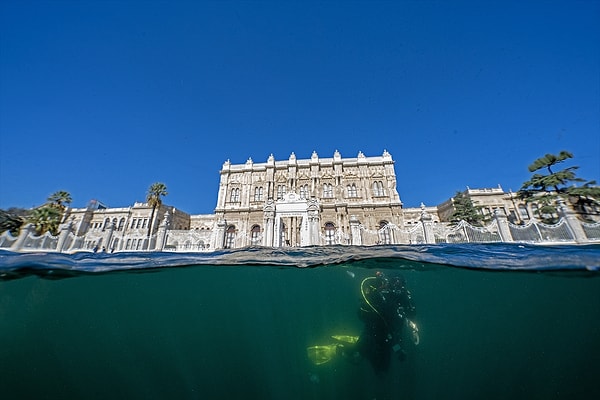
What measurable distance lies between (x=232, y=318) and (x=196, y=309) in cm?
147

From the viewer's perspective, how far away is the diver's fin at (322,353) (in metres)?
8.05

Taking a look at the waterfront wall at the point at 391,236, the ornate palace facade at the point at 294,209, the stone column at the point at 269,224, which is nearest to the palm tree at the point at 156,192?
the ornate palace facade at the point at 294,209

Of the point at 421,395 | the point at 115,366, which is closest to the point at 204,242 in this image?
the point at 115,366

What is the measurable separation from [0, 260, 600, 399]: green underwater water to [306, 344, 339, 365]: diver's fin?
355 mm

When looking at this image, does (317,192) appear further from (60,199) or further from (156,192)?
(60,199)

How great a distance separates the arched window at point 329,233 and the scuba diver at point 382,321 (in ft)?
61.8

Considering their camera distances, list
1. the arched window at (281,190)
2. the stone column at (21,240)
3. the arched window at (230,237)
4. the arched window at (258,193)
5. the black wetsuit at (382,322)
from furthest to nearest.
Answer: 1. the arched window at (281,190)
2. the arched window at (258,193)
3. the arched window at (230,237)
4. the stone column at (21,240)
5. the black wetsuit at (382,322)

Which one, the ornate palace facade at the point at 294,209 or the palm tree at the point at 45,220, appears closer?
the ornate palace facade at the point at 294,209

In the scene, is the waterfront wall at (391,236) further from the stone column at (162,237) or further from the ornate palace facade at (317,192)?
the ornate palace facade at (317,192)

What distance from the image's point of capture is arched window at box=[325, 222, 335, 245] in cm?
2685

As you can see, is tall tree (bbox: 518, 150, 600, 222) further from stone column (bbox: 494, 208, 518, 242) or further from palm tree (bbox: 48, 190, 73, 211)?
palm tree (bbox: 48, 190, 73, 211)

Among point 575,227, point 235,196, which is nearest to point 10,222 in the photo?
point 235,196

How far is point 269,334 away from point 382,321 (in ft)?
15.2

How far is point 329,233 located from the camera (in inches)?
1115
